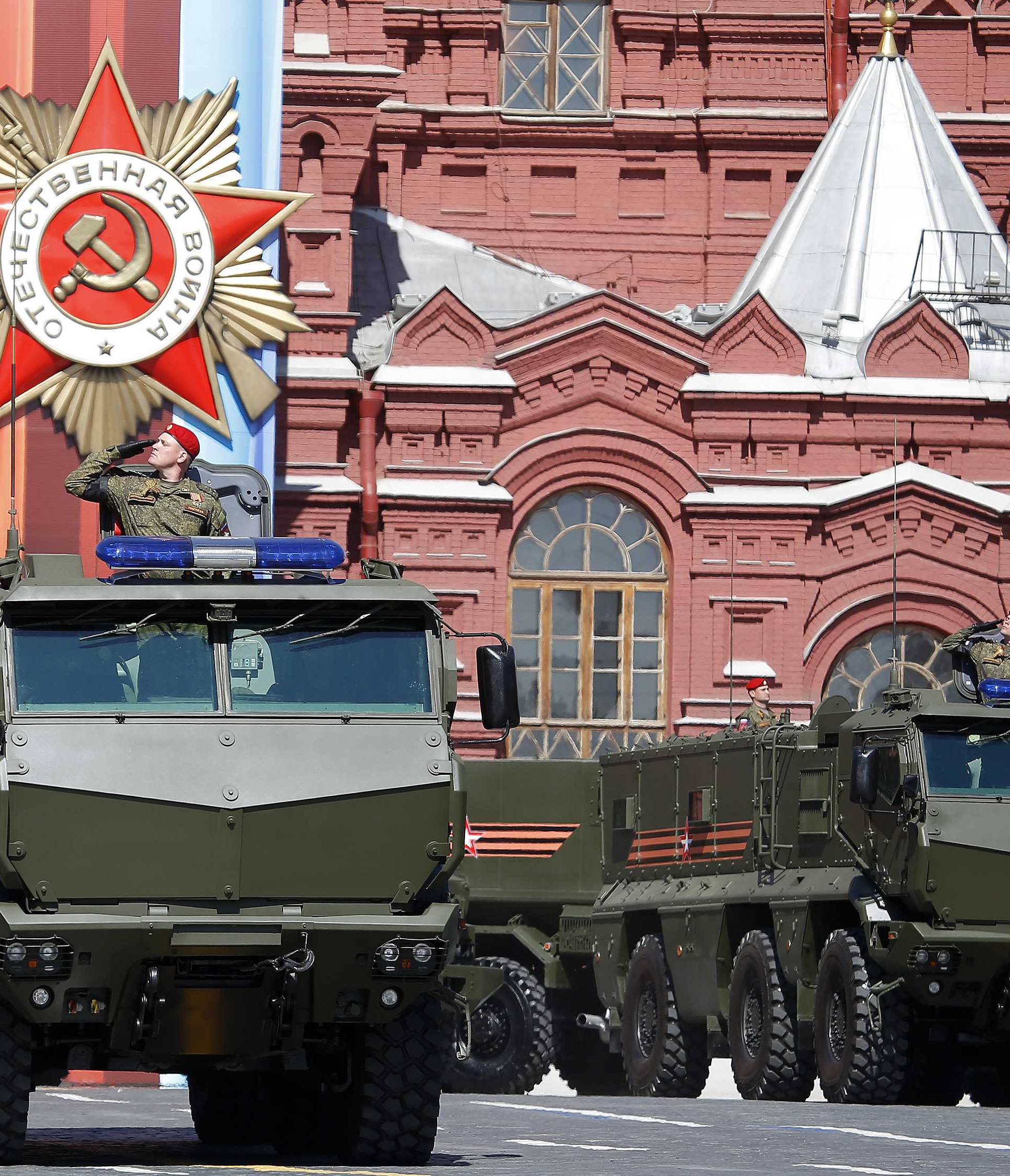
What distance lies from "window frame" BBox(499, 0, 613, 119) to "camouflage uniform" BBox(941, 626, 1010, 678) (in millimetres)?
14113

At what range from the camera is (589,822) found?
869 inches

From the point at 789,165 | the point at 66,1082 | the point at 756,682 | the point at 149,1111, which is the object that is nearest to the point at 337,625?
the point at 149,1111

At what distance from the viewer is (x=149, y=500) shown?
472 inches

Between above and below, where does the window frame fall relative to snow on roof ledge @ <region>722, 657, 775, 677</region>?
above

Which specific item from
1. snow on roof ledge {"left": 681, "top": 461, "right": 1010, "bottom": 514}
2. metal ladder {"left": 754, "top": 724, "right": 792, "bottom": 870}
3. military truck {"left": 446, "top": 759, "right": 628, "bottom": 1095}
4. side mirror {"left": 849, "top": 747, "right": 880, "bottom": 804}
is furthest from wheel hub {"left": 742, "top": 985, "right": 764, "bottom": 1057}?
snow on roof ledge {"left": 681, "top": 461, "right": 1010, "bottom": 514}

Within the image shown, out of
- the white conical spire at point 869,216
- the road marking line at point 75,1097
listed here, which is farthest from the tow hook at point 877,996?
the white conical spire at point 869,216

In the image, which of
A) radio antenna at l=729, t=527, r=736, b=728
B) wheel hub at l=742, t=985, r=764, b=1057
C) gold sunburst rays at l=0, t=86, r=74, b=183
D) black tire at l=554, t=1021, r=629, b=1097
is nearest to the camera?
wheel hub at l=742, t=985, r=764, b=1057

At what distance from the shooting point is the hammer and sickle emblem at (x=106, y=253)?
81.0ft

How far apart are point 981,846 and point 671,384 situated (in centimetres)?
1258

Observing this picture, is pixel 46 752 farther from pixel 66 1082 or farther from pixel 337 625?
pixel 66 1082

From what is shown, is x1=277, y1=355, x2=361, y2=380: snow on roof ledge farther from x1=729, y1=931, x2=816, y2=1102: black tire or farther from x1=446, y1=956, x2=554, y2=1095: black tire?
x1=729, y1=931, x2=816, y2=1102: black tire

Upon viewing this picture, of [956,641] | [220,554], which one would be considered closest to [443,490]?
[956,641]

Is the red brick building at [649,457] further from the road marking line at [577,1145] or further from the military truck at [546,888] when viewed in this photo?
the road marking line at [577,1145]

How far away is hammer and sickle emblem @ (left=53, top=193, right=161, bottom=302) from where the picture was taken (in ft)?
81.0
